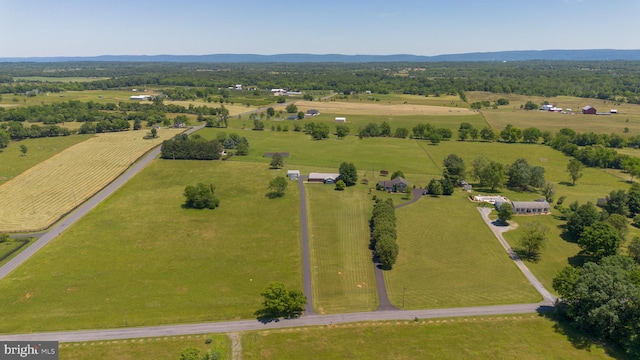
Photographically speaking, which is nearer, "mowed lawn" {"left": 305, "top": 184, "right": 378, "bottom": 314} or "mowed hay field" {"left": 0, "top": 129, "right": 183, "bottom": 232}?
"mowed lawn" {"left": 305, "top": 184, "right": 378, "bottom": 314}

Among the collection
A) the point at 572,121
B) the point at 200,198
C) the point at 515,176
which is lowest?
the point at 200,198

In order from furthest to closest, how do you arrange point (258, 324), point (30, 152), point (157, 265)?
point (30, 152)
point (157, 265)
point (258, 324)

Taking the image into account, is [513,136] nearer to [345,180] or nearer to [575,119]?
[575,119]

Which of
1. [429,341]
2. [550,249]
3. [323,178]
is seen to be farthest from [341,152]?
[429,341]

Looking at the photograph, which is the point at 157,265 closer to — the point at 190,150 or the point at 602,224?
the point at 190,150

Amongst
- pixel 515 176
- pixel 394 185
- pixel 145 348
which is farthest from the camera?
pixel 515 176

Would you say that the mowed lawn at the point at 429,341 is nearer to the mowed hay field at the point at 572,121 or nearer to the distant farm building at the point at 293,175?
the distant farm building at the point at 293,175

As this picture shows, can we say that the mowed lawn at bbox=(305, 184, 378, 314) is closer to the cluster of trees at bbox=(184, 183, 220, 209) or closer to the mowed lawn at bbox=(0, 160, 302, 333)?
the mowed lawn at bbox=(0, 160, 302, 333)

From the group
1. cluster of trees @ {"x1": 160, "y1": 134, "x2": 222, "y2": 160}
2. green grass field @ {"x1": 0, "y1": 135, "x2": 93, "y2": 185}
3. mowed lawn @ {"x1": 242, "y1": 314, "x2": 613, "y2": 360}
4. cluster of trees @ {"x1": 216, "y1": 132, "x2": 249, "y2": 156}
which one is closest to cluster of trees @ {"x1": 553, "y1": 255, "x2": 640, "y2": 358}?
mowed lawn @ {"x1": 242, "y1": 314, "x2": 613, "y2": 360}
